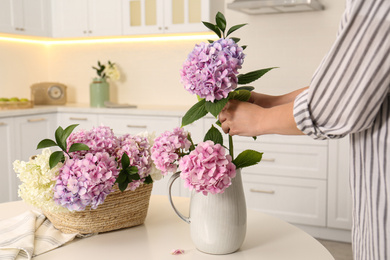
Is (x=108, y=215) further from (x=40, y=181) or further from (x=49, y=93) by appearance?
(x=49, y=93)

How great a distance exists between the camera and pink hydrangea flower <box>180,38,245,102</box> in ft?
3.00

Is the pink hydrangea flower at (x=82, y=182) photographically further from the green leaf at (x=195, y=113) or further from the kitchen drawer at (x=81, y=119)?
the kitchen drawer at (x=81, y=119)

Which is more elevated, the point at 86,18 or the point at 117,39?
the point at 86,18

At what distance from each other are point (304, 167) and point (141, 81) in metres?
1.85

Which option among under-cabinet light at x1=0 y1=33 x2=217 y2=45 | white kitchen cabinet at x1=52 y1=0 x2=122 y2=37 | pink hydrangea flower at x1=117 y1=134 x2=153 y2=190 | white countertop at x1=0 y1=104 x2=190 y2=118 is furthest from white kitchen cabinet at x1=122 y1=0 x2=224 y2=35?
pink hydrangea flower at x1=117 y1=134 x2=153 y2=190

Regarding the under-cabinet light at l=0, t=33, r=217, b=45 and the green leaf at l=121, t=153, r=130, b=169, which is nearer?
the green leaf at l=121, t=153, r=130, b=169

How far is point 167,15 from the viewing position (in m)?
3.84

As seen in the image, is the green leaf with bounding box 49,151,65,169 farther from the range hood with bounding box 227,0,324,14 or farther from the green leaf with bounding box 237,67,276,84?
the range hood with bounding box 227,0,324,14

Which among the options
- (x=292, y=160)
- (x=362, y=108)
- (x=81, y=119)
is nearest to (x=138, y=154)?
(x=362, y=108)

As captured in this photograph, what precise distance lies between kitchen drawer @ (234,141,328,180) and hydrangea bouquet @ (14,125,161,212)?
2.26 m

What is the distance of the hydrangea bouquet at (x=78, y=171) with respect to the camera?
107cm

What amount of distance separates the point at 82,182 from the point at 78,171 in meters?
0.03

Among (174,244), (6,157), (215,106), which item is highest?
(215,106)

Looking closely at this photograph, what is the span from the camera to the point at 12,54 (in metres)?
4.34
